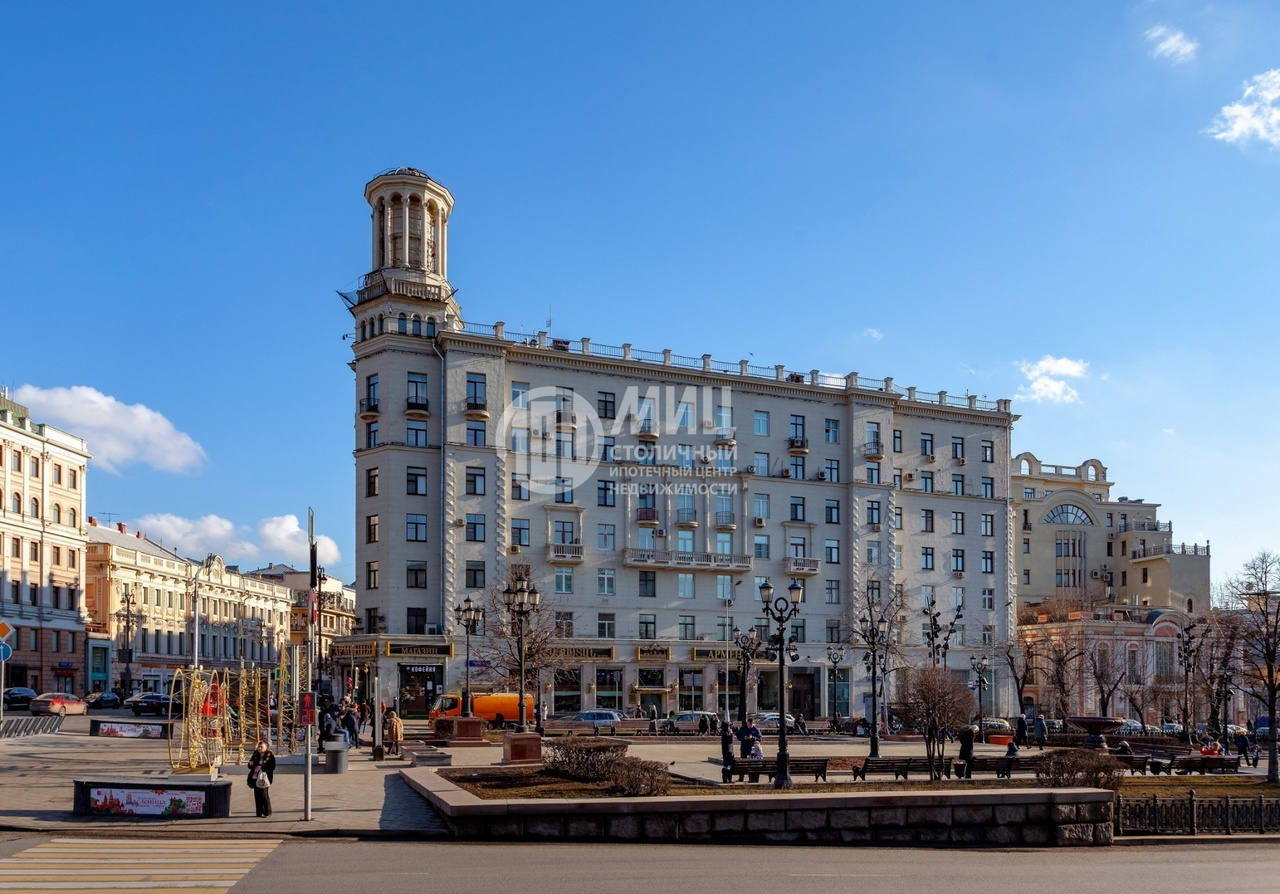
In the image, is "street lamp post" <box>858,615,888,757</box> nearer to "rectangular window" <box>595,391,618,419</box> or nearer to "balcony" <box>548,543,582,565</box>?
"balcony" <box>548,543,582,565</box>

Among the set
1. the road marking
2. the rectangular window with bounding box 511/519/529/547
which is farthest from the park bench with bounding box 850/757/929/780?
the rectangular window with bounding box 511/519/529/547

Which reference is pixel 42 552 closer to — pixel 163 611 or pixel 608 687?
pixel 163 611

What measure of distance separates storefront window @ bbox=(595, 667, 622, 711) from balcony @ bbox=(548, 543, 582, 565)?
6163 millimetres

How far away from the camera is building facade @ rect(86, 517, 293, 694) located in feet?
270

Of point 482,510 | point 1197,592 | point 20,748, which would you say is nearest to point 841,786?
point 20,748

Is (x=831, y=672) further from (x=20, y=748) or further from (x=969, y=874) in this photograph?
(x=969, y=874)

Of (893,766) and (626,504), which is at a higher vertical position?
(626,504)

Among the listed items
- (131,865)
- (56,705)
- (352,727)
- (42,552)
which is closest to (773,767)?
(131,865)

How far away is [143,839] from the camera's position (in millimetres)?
17297

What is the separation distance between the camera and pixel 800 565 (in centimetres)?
6819

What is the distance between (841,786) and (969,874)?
740 centimetres

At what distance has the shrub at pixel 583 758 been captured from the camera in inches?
888

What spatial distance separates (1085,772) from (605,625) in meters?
44.7

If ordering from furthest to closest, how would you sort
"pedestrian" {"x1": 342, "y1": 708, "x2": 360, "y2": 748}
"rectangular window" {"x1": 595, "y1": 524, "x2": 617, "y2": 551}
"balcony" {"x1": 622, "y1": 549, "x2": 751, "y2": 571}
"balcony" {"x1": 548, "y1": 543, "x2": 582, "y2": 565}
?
"rectangular window" {"x1": 595, "y1": 524, "x2": 617, "y2": 551} < "balcony" {"x1": 622, "y1": 549, "x2": 751, "y2": 571} < "balcony" {"x1": 548, "y1": 543, "x2": 582, "y2": 565} < "pedestrian" {"x1": 342, "y1": 708, "x2": 360, "y2": 748}
